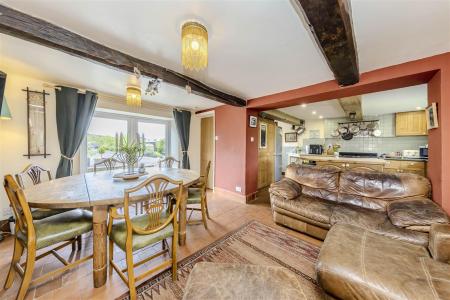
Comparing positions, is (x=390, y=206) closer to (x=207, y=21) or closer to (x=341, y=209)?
(x=341, y=209)

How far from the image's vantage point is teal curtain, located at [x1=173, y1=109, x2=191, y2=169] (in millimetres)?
4527

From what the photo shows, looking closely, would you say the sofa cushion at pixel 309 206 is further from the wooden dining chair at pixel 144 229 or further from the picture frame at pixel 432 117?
the wooden dining chair at pixel 144 229

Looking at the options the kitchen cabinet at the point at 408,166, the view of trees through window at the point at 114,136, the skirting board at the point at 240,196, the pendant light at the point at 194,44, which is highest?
the pendant light at the point at 194,44

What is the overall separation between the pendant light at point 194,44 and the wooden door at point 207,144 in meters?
3.50

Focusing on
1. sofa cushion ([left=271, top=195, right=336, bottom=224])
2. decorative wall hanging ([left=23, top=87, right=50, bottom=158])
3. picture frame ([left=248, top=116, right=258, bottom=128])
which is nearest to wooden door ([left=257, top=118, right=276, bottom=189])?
picture frame ([left=248, top=116, right=258, bottom=128])

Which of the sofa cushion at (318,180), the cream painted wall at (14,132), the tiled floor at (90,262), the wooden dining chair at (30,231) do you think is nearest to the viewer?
the wooden dining chair at (30,231)

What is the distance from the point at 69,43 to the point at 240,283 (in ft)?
7.75

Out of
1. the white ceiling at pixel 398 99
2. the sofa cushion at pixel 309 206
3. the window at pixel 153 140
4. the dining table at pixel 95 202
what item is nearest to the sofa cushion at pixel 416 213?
the sofa cushion at pixel 309 206

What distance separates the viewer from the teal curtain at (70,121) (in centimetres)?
285

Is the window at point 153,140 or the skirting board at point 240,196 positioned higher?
the window at point 153,140

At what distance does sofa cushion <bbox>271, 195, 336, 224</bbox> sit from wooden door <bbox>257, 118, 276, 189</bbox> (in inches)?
75.7

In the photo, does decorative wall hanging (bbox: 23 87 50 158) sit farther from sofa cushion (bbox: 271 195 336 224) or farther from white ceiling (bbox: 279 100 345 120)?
white ceiling (bbox: 279 100 345 120)

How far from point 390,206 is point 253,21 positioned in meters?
2.62

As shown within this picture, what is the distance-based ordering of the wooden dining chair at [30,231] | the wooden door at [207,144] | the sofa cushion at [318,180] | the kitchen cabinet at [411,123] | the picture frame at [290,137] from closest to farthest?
the wooden dining chair at [30,231] < the sofa cushion at [318,180] < the kitchen cabinet at [411,123] < the wooden door at [207,144] < the picture frame at [290,137]
